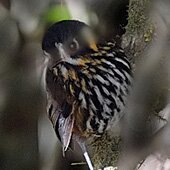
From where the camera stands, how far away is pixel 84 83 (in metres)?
1.59

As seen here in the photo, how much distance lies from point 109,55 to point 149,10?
4.6 inches

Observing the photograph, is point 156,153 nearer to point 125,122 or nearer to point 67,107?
point 125,122

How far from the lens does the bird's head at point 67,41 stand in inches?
56.6

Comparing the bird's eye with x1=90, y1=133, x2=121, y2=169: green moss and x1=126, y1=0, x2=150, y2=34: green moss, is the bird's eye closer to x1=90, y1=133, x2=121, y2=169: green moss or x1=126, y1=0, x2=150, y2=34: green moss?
x1=126, y1=0, x2=150, y2=34: green moss

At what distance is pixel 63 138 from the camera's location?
1646 mm

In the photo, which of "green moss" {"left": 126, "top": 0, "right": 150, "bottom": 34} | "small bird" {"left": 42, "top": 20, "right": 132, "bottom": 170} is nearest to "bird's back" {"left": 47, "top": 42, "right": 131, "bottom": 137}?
"small bird" {"left": 42, "top": 20, "right": 132, "bottom": 170}

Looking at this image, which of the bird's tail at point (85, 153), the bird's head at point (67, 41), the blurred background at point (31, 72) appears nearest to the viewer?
the bird's head at point (67, 41)

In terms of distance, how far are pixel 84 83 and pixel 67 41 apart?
16 centimetres

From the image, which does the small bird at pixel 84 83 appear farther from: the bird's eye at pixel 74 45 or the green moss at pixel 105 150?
the green moss at pixel 105 150

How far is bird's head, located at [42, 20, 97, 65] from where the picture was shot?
1.44m

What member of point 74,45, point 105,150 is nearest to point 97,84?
point 74,45

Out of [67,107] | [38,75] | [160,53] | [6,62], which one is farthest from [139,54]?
[6,62]

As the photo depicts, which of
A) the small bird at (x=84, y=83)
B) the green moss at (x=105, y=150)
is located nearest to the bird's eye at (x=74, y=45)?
the small bird at (x=84, y=83)

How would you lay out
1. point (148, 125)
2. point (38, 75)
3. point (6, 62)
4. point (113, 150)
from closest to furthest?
point (148, 125), point (113, 150), point (38, 75), point (6, 62)
